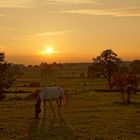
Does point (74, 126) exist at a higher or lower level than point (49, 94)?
lower

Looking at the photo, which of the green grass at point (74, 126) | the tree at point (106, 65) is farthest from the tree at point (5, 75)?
the tree at point (106, 65)

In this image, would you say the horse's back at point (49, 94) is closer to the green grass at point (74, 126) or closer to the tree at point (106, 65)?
the green grass at point (74, 126)

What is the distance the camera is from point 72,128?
25.0 metres

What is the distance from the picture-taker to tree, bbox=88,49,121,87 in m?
94.9

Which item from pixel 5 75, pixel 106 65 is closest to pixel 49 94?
pixel 5 75

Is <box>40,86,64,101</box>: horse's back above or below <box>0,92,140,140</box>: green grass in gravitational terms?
above

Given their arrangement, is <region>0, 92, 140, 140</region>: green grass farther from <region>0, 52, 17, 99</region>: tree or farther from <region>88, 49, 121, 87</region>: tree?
<region>88, 49, 121, 87</region>: tree

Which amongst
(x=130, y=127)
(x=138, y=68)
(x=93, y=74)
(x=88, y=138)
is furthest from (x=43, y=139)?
(x=138, y=68)

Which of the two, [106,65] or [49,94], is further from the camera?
[106,65]

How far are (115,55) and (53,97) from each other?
6770cm

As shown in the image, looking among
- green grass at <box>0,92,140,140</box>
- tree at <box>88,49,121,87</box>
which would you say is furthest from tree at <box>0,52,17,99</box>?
tree at <box>88,49,121,87</box>

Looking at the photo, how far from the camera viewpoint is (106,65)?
315 ft

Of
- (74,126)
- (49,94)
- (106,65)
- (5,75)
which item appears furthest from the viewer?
(106,65)

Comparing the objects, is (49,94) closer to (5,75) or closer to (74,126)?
(74,126)
